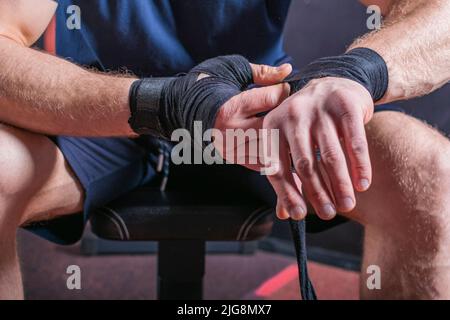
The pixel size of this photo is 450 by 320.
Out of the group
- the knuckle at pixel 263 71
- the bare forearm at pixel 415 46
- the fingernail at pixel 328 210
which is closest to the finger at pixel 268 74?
the knuckle at pixel 263 71

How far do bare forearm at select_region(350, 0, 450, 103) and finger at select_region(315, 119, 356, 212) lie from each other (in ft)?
0.63

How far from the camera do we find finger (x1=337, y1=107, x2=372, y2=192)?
22.9 inches

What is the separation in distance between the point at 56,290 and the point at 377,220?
1034 millimetres

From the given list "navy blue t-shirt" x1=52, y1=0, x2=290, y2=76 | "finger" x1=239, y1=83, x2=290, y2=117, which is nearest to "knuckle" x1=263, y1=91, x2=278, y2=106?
"finger" x1=239, y1=83, x2=290, y2=117

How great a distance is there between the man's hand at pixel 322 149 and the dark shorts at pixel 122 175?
232 millimetres

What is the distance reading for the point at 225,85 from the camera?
686 millimetres

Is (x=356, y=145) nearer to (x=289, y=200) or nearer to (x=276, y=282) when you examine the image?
(x=289, y=200)

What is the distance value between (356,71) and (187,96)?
7.8 inches

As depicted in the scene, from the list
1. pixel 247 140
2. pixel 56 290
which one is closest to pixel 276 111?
pixel 247 140

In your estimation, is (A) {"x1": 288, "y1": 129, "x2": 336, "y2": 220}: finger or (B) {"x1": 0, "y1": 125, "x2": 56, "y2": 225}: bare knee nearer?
(A) {"x1": 288, "y1": 129, "x2": 336, "y2": 220}: finger

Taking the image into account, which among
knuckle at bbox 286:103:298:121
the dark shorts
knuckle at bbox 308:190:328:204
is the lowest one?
the dark shorts

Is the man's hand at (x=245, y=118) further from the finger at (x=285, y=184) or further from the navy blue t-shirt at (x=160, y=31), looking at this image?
the navy blue t-shirt at (x=160, y=31)

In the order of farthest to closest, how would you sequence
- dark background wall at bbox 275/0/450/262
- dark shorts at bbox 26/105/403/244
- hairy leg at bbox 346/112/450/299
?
dark background wall at bbox 275/0/450/262 < dark shorts at bbox 26/105/403/244 < hairy leg at bbox 346/112/450/299

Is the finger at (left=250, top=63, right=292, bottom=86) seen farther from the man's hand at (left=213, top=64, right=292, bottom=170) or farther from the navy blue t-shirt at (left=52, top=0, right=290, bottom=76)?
the navy blue t-shirt at (left=52, top=0, right=290, bottom=76)
